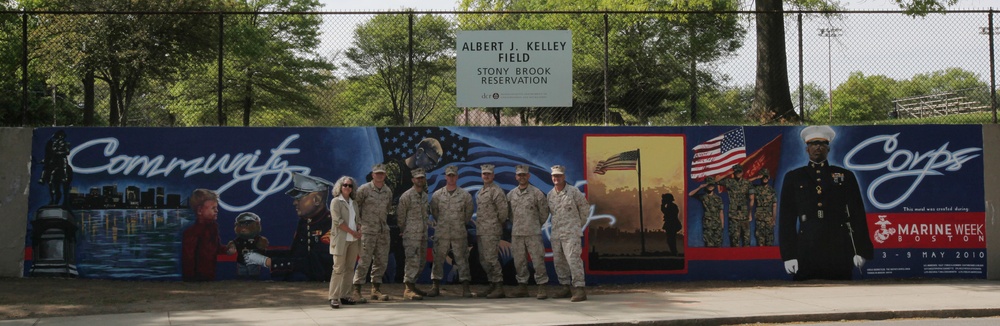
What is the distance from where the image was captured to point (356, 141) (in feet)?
39.0

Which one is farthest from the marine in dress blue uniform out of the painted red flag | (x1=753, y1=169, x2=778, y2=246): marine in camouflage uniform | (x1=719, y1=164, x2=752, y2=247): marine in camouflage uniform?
(x1=719, y1=164, x2=752, y2=247): marine in camouflage uniform

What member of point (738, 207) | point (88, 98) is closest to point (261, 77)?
point (88, 98)

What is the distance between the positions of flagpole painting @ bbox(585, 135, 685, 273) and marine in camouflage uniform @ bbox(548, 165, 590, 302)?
1.67 m

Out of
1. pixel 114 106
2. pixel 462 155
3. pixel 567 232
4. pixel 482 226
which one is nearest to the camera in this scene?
pixel 567 232

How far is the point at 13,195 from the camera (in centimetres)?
1159

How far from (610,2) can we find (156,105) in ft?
38.7

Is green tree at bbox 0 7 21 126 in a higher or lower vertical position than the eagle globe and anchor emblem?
higher

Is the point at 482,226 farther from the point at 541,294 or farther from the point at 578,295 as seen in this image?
the point at 578,295

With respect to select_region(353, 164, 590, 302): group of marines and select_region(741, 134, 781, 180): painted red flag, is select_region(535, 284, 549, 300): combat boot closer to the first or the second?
select_region(353, 164, 590, 302): group of marines

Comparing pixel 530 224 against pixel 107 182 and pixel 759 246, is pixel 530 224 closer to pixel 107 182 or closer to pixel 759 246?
pixel 759 246

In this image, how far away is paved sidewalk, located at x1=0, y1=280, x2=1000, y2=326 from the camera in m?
8.70

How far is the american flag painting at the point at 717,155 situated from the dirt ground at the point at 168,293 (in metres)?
1.62

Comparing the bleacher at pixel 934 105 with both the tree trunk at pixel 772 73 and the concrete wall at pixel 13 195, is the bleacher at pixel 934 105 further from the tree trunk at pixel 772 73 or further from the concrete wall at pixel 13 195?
the concrete wall at pixel 13 195

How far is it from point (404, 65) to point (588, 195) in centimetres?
518
